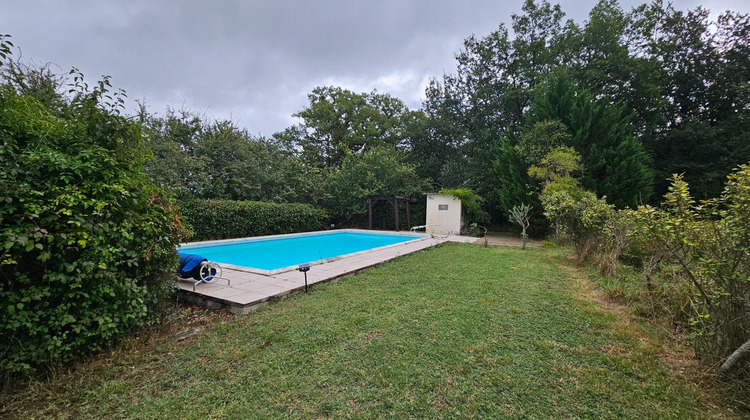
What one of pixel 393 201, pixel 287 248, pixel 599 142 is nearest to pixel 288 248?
pixel 287 248

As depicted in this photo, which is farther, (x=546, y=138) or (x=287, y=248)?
(x=546, y=138)

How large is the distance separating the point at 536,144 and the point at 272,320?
40.8ft

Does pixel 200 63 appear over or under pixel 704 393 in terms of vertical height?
over

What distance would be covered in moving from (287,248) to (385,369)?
29.0ft

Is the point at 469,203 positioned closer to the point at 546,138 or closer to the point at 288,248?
the point at 546,138

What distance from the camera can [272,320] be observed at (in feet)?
10.9

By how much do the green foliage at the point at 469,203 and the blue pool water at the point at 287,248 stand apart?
298 centimetres

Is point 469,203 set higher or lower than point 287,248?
higher

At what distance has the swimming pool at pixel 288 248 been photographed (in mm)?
8070

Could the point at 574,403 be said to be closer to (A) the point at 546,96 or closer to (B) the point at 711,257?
(B) the point at 711,257

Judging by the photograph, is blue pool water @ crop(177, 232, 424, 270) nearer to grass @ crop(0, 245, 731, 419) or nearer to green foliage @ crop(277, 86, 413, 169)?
grass @ crop(0, 245, 731, 419)

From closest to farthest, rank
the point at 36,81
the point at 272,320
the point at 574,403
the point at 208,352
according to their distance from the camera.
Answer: the point at 574,403 < the point at 208,352 < the point at 272,320 < the point at 36,81

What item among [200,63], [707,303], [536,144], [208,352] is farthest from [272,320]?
[536,144]

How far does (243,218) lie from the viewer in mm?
11156
